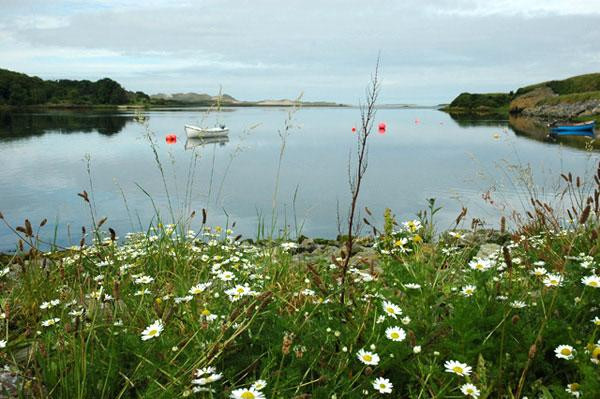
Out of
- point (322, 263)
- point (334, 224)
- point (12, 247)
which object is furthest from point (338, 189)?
point (322, 263)

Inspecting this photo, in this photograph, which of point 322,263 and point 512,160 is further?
point 512,160

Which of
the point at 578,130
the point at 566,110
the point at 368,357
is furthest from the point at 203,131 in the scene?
the point at 566,110

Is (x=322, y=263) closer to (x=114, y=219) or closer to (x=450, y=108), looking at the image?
(x=114, y=219)

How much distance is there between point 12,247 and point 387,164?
72.3 ft

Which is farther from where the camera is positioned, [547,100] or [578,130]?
[547,100]

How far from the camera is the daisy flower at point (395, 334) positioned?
2.55 metres

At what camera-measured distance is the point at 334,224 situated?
1453 centimetres

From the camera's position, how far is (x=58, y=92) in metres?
133

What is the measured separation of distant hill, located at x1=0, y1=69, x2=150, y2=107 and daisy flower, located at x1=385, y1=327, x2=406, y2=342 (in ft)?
432

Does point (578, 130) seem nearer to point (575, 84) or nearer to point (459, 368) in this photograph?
point (575, 84)

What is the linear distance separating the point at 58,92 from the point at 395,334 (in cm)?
14680

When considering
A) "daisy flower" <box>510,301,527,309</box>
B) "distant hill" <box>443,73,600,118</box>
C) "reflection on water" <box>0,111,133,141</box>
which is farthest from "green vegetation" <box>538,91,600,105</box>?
"daisy flower" <box>510,301,527,309</box>

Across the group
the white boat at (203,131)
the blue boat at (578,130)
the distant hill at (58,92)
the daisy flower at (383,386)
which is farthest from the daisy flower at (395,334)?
the distant hill at (58,92)

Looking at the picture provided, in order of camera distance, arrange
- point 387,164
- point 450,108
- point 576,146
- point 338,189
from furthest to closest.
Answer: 1. point 450,108
2. point 576,146
3. point 387,164
4. point 338,189
